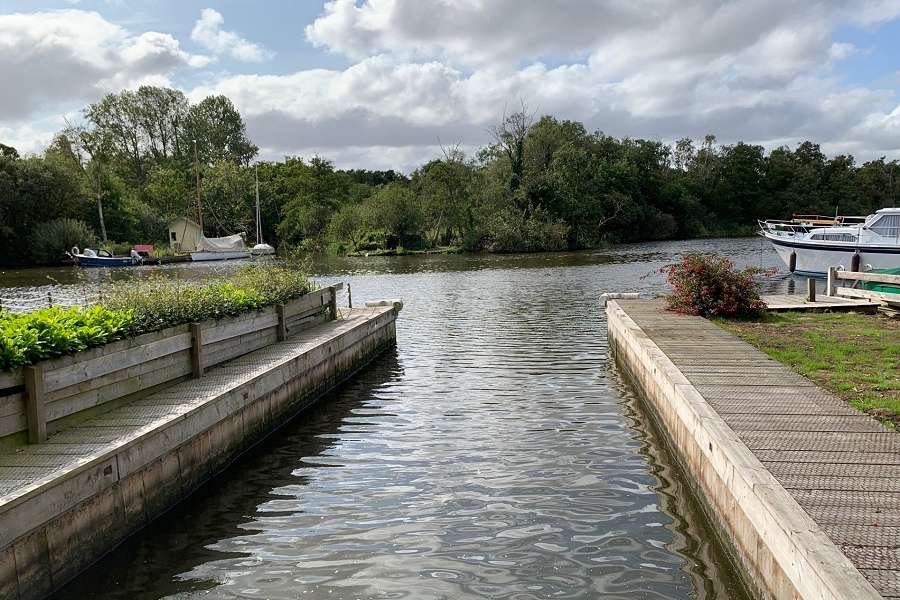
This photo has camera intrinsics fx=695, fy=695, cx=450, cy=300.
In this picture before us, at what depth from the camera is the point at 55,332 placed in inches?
255

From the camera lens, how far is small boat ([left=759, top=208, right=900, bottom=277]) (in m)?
26.3

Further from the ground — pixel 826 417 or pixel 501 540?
pixel 826 417

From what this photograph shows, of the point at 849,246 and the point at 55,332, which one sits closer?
the point at 55,332

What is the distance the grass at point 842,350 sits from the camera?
24.7 ft

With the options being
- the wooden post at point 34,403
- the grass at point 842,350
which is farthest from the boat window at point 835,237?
the wooden post at point 34,403

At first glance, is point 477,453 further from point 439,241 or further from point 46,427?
point 439,241

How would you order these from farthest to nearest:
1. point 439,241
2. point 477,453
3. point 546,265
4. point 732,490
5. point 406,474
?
point 439,241 → point 546,265 → point 477,453 → point 406,474 → point 732,490

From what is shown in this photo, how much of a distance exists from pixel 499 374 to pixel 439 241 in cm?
5521

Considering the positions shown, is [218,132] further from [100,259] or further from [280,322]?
[280,322]

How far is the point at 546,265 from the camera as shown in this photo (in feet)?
136

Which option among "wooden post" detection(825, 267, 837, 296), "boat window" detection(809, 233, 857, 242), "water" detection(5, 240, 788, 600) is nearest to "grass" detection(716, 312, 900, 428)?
"water" detection(5, 240, 788, 600)

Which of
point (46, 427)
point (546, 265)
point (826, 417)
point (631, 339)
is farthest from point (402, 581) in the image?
point (546, 265)

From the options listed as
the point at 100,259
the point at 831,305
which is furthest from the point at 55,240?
the point at 831,305

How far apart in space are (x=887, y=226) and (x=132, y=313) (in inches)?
1093
